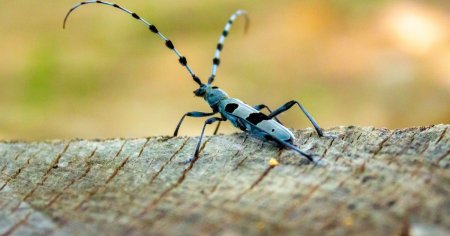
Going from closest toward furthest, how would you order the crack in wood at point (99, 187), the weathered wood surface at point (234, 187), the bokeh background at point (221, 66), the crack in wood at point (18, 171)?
the weathered wood surface at point (234, 187) < the crack in wood at point (99, 187) < the crack in wood at point (18, 171) < the bokeh background at point (221, 66)

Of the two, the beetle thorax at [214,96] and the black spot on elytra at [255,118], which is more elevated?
the beetle thorax at [214,96]

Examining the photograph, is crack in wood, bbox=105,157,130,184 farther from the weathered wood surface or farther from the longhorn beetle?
the longhorn beetle

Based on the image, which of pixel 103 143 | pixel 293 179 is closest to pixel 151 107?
pixel 103 143

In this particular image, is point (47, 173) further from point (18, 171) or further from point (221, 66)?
point (221, 66)

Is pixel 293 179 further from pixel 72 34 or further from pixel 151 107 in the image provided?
pixel 72 34

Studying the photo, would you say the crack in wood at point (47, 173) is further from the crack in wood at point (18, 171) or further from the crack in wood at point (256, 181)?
the crack in wood at point (256, 181)

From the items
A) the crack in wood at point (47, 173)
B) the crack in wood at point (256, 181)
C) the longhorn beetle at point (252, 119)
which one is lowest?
the crack in wood at point (256, 181)

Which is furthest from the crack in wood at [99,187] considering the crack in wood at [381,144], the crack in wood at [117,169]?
the crack in wood at [381,144]
